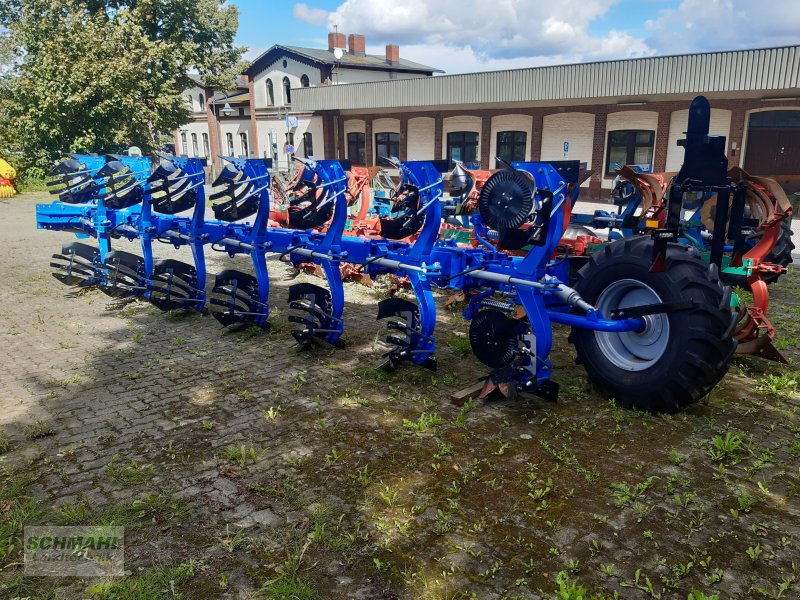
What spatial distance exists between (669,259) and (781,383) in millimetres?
1639

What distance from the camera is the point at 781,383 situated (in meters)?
4.91

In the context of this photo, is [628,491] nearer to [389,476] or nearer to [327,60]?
[389,476]

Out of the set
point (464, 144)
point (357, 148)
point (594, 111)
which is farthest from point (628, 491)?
point (357, 148)

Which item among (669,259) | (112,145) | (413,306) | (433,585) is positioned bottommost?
(433,585)

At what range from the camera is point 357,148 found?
28953 millimetres

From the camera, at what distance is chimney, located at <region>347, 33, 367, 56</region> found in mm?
38719

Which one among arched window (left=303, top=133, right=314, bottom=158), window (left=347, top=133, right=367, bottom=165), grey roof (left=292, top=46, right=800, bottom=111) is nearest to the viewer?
grey roof (left=292, top=46, right=800, bottom=111)

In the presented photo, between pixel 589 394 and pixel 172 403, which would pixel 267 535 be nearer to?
pixel 172 403

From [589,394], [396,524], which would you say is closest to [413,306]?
[589,394]

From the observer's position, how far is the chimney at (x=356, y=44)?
38719 mm

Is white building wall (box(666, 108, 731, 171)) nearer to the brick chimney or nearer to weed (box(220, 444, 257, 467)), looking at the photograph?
weed (box(220, 444, 257, 467))

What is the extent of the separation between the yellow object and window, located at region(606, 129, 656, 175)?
22.9 meters

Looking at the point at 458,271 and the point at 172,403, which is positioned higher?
the point at 458,271

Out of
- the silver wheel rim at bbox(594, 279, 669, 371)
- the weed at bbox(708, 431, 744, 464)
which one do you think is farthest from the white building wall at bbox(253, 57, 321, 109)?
the weed at bbox(708, 431, 744, 464)
